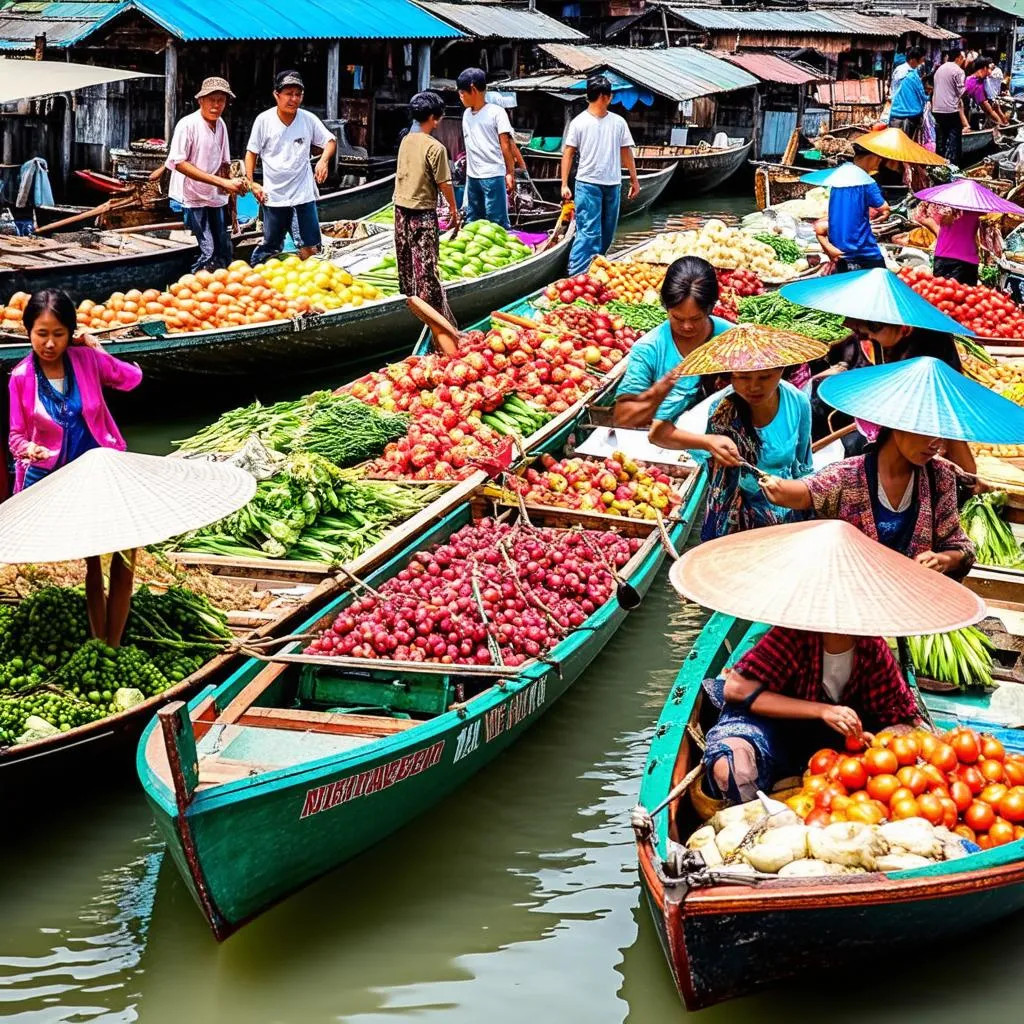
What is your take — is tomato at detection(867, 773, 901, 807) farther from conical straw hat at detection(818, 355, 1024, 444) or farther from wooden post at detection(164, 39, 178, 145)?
wooden post at detection(164, 39, 178, 145)

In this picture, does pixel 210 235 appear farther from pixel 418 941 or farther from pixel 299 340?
pixel 418 941

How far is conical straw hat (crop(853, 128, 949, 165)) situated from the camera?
9008 mm

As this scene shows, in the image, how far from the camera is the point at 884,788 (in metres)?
3.99

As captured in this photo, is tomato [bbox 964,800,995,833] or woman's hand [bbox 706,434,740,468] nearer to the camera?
tomato [bbox 964,800,995,833]

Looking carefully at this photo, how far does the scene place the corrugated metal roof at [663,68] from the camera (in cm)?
1992

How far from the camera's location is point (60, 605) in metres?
5.09

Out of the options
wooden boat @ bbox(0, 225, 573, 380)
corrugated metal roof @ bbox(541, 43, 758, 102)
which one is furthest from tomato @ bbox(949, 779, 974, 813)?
corrugated metal roof @ bbox(541, 43, 758, 102)

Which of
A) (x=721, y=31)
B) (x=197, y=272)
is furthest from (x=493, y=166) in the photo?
(x=721, y=31)

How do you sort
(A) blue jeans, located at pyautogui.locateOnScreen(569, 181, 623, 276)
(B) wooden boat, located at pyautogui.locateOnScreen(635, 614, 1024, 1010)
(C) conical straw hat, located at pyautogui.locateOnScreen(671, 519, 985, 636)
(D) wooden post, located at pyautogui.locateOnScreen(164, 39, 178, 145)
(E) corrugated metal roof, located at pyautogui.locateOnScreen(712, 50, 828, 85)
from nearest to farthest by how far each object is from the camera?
(B) wooden boat, located at pyautogui.locateOnScreen(635, 614, 1024, 1010)
(C) conical straw hat, located at pyautogui.locateOnScreen(671, 519, 985, 636)
(A) blue jeans, located at pyautogui.locateOnScreen(569, 181, 623, 276)
(D) wooden post, located at pyautogui.locateOnScreen(164, 39, 178, 145)
(E) corrugated metal roof, located at pyautogui.locateOnScreen(712, 50, 828, 85)

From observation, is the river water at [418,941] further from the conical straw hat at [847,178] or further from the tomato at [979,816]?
the conical straw hat at [847,178]

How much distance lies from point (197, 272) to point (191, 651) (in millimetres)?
5961

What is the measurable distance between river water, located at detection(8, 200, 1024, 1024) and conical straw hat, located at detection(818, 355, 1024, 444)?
1560mm

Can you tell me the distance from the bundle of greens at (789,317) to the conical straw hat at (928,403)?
16.2ft

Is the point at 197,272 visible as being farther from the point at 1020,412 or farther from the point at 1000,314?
the point at 1020,412
